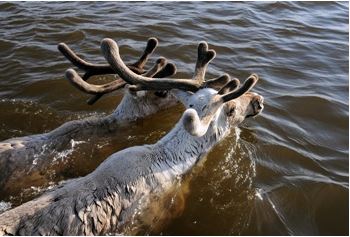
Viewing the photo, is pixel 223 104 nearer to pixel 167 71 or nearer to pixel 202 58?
pixel 202 58

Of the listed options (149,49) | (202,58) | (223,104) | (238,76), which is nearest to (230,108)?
(223,104)

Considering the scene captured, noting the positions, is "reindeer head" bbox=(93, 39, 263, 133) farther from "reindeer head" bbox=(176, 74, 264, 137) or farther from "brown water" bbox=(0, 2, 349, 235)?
"brown water" bbox=(0, 2, 349, 235)

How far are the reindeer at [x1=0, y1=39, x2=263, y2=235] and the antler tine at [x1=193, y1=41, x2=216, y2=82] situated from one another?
0.01 metres

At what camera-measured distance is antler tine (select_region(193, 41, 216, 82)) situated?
4978 millimetres

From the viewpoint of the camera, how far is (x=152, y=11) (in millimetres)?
10891

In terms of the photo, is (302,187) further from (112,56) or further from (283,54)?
(283,54)

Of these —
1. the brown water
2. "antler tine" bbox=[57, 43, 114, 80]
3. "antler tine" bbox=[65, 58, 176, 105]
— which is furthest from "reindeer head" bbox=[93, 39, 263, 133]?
"antler tine" bbox=[57, 43, 114, 80]

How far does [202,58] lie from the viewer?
508 centimetres

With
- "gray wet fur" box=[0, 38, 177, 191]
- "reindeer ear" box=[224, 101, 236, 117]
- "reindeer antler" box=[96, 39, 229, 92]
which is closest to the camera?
Answer: "reindeer antler" box=[96, 39, 229, 92]

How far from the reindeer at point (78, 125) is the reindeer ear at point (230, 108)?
0.27 m

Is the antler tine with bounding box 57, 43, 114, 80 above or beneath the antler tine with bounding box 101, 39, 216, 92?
beneath

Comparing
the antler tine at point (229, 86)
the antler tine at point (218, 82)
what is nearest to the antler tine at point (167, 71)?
the antler tine at point (218, 82)

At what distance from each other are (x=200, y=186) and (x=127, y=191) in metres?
1.13

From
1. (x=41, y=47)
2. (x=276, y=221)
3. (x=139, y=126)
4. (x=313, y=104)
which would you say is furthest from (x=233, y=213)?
(x=41, y=47)
